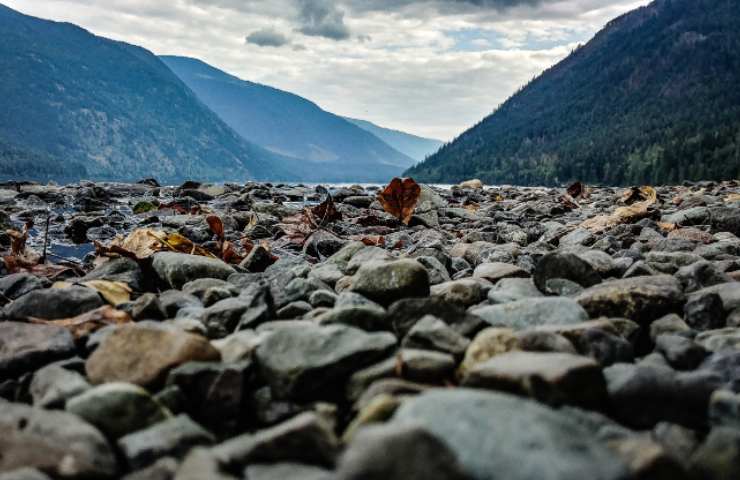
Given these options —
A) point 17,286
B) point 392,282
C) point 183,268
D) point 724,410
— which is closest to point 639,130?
point 183,268

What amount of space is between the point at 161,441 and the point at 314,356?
619 millimetres

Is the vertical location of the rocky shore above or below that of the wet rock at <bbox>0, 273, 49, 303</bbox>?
above

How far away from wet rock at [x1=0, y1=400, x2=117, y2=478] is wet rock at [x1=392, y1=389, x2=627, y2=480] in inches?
36.3

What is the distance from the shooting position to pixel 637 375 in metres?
1.98

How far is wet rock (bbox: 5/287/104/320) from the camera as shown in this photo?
3324mm

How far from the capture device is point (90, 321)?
3.07m

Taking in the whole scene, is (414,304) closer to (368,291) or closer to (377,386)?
(368,291)

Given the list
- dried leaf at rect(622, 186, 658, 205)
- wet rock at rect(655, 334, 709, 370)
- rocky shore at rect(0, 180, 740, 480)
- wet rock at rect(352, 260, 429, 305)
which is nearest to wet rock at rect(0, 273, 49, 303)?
rocky shore at rect(0, 180, 740, 480)

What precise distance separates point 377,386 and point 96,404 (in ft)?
3.23

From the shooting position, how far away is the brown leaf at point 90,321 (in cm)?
299

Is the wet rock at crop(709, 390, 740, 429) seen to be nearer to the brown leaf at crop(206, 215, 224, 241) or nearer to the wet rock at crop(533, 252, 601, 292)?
the wet rock at crop(533, 252, 601, 292)

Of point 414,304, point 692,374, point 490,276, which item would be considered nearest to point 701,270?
point 490,276

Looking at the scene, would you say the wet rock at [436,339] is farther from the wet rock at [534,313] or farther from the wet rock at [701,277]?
the wet rock at [701,277]

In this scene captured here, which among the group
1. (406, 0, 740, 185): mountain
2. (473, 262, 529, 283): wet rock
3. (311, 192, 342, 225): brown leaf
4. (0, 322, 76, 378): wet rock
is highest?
(406, 0, 740, 185): mountain
